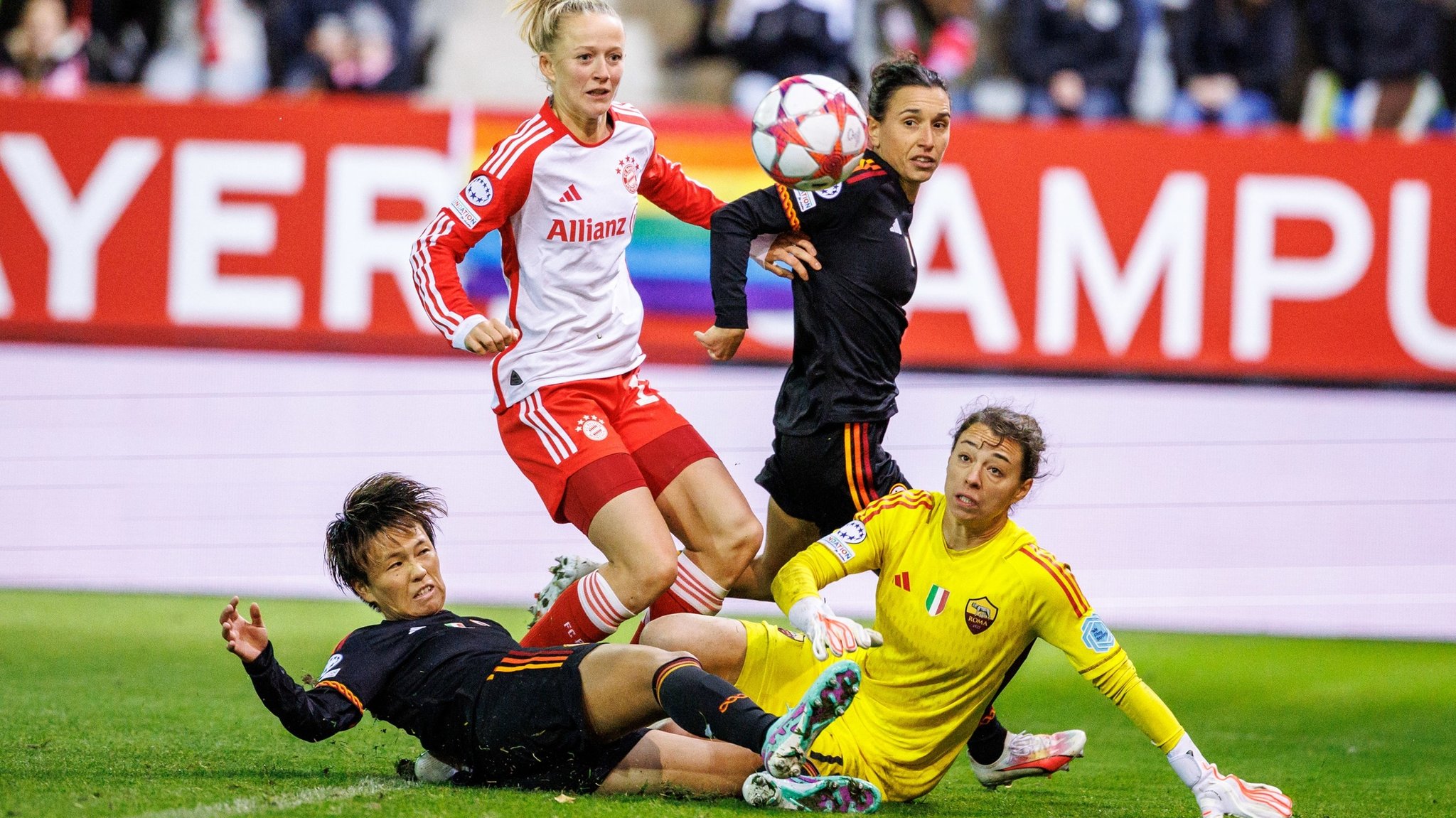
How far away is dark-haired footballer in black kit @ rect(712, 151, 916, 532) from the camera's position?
17.6 ft

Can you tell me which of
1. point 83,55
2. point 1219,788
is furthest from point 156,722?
point 83,55

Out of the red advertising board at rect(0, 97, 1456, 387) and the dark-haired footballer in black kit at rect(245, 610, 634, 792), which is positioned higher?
the red advertising board at rect(0, 97, 1456, 387)

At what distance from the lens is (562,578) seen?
18.5ft

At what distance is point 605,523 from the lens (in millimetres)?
5156

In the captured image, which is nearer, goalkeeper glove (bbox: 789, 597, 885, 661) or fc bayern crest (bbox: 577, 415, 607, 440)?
goalkeeper glove (bbox: 789, 597, 885, 661)

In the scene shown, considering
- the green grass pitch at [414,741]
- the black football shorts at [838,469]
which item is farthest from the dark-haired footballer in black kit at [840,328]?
the green grass pitch at [414,741]

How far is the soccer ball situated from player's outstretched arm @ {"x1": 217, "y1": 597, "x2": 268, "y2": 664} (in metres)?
2.08

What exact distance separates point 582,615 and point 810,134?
166cm

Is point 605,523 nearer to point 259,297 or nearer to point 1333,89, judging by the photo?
point 259,297

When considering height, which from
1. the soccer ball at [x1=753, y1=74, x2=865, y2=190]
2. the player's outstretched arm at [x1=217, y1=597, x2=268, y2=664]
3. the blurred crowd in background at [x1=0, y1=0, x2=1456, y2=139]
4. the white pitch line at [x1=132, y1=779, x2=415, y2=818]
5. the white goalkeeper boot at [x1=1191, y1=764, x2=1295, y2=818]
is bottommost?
the white pitch line at [x1=132, y1=779, x2=415, y2=818]

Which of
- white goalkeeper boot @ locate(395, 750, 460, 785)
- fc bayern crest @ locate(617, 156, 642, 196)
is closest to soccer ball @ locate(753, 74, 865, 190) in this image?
fc bayern crest @ locate(617, 156, 642, 196)

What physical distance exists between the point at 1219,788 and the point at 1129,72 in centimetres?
939

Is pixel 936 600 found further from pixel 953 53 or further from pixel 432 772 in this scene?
pixel 953 53

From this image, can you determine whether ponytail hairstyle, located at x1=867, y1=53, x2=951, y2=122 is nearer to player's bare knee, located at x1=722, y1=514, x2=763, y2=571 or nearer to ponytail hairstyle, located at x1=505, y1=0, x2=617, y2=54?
ponytail hairstyle, located at x1=505, y1=0, x2=617, y2=54
